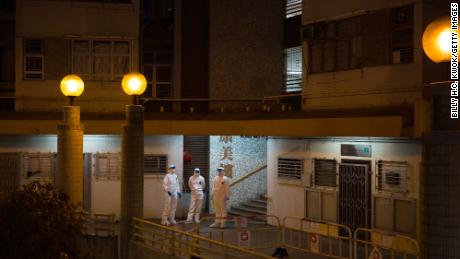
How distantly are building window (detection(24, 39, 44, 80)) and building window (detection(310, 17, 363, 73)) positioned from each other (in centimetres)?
971

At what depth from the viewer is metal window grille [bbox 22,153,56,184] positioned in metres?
21.6

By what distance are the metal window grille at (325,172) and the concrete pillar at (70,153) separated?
7016 millimetres

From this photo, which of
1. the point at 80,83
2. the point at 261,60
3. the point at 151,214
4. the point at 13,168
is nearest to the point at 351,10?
the point at 261,60

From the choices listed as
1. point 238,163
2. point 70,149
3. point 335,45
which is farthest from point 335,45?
point 70,149

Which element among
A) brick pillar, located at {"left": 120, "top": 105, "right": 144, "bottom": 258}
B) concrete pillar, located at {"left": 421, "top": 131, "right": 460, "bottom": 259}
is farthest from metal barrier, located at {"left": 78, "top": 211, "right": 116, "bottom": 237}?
concrete pillar, located at {"left": 421, "top": 131, "right": 460, "bottom": 259}

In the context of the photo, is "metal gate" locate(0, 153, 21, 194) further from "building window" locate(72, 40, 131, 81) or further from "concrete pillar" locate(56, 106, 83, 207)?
"concrete pillar" locate(56, 106, 83, 207)

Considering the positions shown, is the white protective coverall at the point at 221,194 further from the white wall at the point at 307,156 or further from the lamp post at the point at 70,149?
the lamp post at the point at 70,149

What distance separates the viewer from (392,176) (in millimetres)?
15852

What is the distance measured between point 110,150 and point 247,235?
8628 mm

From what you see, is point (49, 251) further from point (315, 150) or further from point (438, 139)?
point (315, 150)

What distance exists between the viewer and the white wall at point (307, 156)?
1537 centimetres

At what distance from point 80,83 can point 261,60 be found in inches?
330

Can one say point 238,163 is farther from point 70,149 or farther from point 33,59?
point 33,59

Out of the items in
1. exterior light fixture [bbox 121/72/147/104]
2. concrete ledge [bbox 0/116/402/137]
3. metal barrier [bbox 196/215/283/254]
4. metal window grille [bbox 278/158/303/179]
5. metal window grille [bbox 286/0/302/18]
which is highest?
metal window grille [bbox 286/0/302/18]
